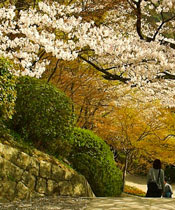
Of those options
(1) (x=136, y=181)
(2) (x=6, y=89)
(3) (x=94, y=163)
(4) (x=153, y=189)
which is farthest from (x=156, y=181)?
(1) (x=136, y=181)

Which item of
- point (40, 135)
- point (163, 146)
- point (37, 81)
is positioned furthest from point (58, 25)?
point (163, 146)

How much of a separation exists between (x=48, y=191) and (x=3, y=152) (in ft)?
4.25

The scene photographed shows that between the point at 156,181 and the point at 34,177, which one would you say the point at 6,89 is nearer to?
the point at 34,177

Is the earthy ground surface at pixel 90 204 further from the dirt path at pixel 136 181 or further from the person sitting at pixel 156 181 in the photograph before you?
the dirt path at pixel 136 181

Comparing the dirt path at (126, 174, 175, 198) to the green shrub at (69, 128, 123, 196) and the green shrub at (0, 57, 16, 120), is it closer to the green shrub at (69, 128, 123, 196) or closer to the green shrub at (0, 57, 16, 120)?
the green shrub at (69, 128, 123, 196)

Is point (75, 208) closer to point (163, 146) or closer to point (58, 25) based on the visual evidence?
point (58, 25)

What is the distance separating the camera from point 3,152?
5.21m

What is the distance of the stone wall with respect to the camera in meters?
5.11

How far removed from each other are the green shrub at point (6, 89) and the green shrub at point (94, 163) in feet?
7.79

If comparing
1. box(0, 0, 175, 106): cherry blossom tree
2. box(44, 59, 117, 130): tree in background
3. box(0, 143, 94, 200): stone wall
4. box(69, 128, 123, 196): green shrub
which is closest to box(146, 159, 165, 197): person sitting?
box(69, 128, 123, 196): green shrub

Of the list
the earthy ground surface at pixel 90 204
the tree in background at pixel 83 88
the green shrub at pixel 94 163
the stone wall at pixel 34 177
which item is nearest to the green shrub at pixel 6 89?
the stone wall at pixel 34 177

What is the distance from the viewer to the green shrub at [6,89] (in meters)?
5.26

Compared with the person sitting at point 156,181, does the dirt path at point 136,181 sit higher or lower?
lower

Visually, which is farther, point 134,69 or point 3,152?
point 134,69
